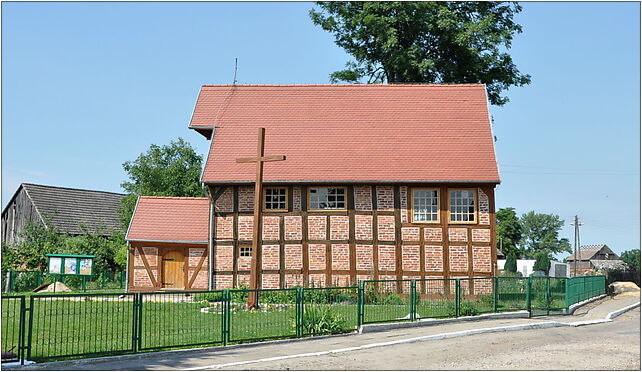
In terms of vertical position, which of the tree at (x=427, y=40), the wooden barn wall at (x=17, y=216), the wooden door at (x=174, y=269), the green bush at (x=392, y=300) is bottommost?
the green bush at (x=392, y=300)

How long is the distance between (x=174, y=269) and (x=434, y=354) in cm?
1671

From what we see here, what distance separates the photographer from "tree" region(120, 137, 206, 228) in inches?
1842

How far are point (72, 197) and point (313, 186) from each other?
27090 millimetres

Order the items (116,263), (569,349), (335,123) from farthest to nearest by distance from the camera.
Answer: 1. (116,263)
2. (335,123)
3. (569,349)

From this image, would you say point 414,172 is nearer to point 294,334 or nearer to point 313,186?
point 313,186

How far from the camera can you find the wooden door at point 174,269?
29141mm

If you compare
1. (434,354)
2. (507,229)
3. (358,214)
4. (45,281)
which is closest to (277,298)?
(434,354)

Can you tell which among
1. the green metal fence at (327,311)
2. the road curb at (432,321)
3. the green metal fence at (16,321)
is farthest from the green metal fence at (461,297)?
the green metal fence at (16,321)

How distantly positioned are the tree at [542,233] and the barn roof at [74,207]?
10171 cm

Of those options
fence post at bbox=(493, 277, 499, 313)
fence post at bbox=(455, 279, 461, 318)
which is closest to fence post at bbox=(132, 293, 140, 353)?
fence post at bbox=(455, 279, 461, 318)

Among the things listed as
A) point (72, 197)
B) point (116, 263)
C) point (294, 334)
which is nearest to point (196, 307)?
point (294, 334)

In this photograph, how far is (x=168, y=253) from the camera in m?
29.5

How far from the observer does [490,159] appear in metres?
27.3

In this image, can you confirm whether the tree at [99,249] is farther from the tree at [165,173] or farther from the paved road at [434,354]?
the paved road at [434,354]
